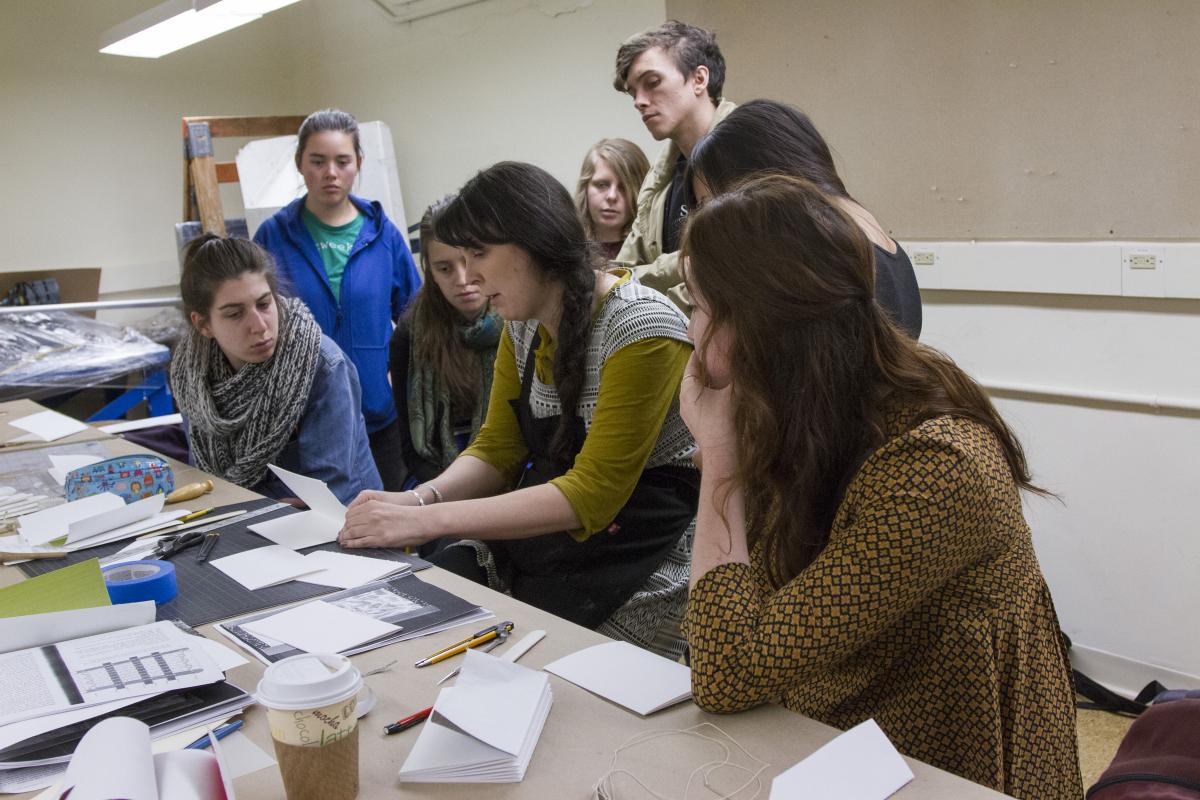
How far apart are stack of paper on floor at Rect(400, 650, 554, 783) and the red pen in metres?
0.03

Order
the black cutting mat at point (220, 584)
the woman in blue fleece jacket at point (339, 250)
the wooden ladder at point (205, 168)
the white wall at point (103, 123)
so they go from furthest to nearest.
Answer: the white wall at point (103, 123) → the wooden ladder at point (205, 168) → the woman in blue fleece jacket at point (339, 250) → the black cutting mat at point (220, 584)

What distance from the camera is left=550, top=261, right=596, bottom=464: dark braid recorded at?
1802mm

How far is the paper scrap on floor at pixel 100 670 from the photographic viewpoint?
1.09m

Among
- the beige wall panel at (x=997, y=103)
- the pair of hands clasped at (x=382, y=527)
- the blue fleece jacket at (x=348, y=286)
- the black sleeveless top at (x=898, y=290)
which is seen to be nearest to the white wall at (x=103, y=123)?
the blue fleece jacket at (x=348, y=286)

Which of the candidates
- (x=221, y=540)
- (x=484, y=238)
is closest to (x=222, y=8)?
(x=484, y=238)

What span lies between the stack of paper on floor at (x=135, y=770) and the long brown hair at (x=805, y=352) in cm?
65

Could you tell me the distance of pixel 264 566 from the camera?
162 cm

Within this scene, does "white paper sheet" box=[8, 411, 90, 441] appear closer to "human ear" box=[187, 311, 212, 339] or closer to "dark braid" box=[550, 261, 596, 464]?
"human ear" box=[187, 311, 212, 339]

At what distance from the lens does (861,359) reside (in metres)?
1.16

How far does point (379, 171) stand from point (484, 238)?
3.22 m

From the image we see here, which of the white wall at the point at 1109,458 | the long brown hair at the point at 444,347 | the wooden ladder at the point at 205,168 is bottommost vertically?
the white wall at the point at 1109,458

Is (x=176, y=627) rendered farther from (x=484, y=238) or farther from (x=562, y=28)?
(x=562, y=28)

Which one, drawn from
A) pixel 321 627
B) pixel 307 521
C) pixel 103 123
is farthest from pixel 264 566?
pixel 103 123

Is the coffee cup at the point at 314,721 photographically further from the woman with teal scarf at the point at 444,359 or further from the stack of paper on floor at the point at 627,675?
the woman with teal scarf at the point at 444,359
